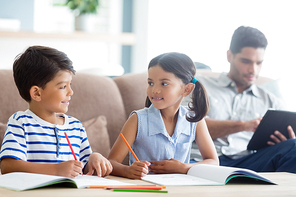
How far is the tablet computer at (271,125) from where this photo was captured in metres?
1.68

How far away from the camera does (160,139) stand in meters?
1.32

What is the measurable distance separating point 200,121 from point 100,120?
593mm

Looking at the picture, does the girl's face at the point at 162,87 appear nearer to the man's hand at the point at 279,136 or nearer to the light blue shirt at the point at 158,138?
the light blue shirt at the point at 158,138

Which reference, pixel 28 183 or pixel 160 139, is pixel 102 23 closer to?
pixel 160 139

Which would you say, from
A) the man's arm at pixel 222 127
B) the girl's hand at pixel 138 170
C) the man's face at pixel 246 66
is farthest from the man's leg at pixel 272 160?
the girl's hand at pixel 138 170

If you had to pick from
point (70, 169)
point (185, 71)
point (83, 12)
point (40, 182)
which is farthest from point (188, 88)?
point (83, 12)

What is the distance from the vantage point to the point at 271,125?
172cm

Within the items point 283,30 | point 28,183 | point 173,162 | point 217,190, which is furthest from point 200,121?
point 283,30

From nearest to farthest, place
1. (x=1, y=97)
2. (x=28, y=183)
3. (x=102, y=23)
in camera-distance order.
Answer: (x=28, y=183) → (x=1, y=97) → (x=102, y=23)

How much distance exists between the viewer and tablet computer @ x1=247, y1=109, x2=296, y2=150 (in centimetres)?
168

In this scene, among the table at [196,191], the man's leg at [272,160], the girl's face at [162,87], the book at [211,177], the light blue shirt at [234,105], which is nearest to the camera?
the table at [196,191]

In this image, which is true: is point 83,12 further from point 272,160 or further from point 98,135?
point 272,160

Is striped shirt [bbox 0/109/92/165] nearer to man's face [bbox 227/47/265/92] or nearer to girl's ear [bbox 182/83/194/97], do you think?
girl's ear [bbox 182/83/194/97]

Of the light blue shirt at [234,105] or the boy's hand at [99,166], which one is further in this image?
the light blue shirt at [234,105]
